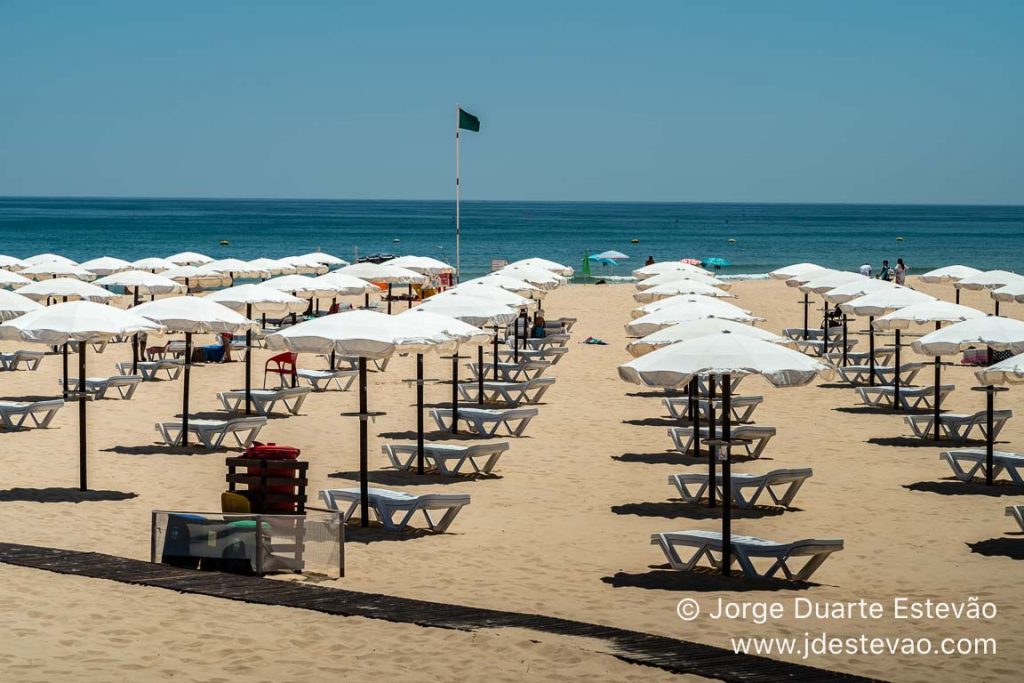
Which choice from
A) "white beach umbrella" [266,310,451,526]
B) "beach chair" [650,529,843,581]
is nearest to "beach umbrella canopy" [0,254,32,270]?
"white beach umbrella" [266,310,451,526]

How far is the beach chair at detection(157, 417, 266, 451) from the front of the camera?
15.3 meters

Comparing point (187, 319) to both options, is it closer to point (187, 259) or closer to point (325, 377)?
point (325, 377)

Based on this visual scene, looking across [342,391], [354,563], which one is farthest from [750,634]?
[342,391]

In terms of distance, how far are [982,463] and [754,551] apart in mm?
4976

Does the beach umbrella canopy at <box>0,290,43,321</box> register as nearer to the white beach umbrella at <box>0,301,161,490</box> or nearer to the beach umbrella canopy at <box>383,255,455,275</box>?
the white beach umbrella at <box>0,301,161,490</box>

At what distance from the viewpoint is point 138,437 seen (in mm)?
16297

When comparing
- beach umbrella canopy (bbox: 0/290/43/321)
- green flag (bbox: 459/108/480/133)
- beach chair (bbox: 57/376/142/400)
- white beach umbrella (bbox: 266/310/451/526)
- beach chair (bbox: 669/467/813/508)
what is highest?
green flag (bbox: 459/108/480/133)

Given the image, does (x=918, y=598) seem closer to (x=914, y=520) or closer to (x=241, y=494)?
(x=914, y=520)

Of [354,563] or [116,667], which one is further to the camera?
[354,563]

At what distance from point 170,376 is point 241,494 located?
1163cm

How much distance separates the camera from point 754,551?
9867mm

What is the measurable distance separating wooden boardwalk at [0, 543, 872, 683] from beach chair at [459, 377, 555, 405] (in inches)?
380

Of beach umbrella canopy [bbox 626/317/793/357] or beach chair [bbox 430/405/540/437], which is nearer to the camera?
beach umbrella canopy [bbox 626/317/793/357]

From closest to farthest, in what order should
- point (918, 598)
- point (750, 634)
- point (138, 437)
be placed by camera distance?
point (750, 634)
point (918, 598)
point (138, 437)
